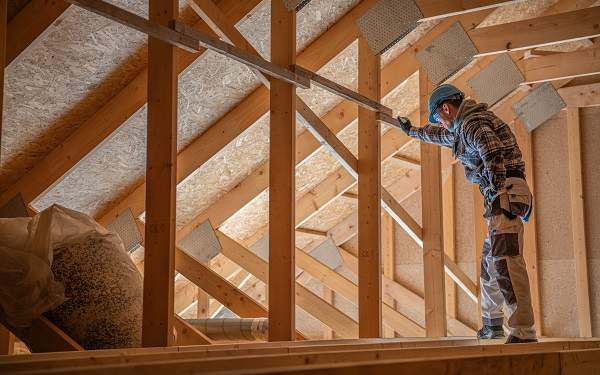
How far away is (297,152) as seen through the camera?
588 cm

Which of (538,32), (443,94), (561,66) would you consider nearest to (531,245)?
(561,66)

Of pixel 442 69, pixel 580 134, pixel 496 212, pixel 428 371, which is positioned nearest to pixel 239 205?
pixel 442 69

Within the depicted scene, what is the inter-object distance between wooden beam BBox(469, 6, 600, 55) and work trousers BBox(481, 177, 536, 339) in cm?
200

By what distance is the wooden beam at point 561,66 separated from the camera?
21.0 ft

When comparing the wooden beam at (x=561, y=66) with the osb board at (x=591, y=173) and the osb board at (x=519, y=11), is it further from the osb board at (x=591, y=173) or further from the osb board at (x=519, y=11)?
the osb board at (x=591, y=173)

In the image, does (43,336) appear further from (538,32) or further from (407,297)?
(407,297)

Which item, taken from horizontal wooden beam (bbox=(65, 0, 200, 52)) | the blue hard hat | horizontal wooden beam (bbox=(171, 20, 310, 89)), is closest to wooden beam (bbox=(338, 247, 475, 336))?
the blue hard hat

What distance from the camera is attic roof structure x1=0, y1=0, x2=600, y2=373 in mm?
3260

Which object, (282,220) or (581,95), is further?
(581,95)

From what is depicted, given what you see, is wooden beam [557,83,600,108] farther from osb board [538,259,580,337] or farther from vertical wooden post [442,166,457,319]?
osb board [538,259,580,337]


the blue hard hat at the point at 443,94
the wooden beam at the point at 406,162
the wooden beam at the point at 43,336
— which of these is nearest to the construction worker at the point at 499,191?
the blue hard hat at the point at 443,94

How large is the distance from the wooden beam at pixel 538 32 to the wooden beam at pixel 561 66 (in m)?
1.06

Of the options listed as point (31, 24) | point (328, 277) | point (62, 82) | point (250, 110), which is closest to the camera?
point (31, 24)

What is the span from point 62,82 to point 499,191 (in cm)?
233
